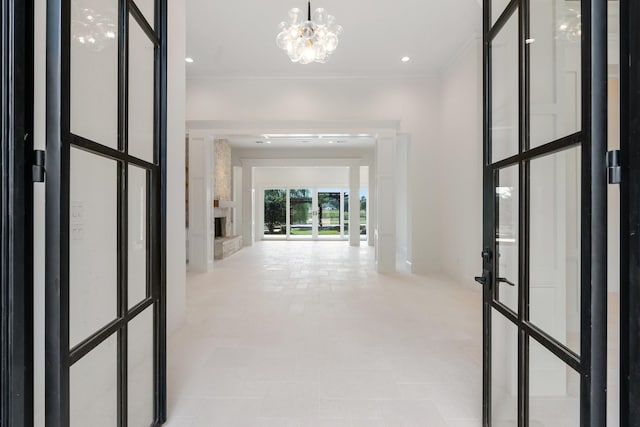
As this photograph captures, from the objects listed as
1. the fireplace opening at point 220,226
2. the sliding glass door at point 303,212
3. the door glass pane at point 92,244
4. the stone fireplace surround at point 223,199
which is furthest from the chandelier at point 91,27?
the sliding glass door at point 303,212

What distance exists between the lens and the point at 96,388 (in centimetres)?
124

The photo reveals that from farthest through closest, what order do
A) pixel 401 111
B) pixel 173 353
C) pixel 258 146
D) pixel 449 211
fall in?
pixel 258 146 < pixel 401 111 < pixel 449 211 < pixel 173 353

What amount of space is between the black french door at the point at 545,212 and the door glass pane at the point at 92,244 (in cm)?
164

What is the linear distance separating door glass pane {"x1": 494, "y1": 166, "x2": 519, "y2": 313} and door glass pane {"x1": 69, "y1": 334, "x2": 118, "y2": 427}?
168 centimetres

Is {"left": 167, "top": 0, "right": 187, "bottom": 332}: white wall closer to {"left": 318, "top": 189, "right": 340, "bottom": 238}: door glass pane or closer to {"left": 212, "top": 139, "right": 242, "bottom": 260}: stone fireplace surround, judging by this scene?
{"left": 212, "top": 139, "right": 242, "bottom": 260}: stone fireplace surround

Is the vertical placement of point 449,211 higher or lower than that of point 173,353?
higher

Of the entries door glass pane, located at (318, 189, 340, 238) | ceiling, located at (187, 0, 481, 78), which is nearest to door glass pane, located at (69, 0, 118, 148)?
ceiling, located at (187, 0, 481, 78)

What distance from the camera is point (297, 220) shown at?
44.2 feet

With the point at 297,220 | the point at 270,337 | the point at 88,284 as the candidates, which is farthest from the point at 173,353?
the point at 297,220

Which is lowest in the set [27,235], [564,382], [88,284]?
[564,382]

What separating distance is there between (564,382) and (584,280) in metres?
0.44

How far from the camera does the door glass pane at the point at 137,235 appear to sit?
1.43 m

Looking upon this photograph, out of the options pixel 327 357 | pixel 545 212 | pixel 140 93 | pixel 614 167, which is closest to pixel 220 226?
pixel 327 357

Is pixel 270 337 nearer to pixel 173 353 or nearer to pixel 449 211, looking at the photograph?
pixel 173 353
